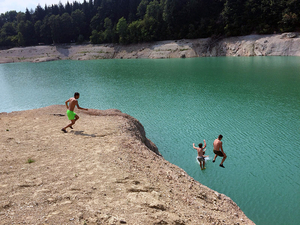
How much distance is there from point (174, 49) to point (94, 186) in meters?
64.4

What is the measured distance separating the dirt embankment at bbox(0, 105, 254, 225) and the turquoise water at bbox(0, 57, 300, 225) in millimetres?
2140

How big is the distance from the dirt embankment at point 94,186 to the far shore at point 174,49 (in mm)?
54212

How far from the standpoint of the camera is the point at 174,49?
66.5m

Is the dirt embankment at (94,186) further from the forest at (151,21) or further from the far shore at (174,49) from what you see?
the forest at (151,21)

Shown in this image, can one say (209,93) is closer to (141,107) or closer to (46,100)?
(141,107)

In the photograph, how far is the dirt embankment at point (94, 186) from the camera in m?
5.36

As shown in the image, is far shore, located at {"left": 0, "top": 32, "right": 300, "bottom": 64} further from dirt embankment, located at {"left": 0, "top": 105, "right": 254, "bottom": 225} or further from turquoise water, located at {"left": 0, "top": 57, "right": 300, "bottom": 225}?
dirt embankment, located at {"left": 0, "top": 105, "right": 254, "bottom": 225}

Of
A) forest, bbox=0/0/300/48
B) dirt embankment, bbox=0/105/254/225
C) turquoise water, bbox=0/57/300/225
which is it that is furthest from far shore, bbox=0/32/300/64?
dirt embankment, bbox=0/105/254/225

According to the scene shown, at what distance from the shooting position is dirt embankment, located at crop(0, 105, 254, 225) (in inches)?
211

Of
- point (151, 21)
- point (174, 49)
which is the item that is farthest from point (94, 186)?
point (151, 21)

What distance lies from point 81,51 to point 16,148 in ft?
264

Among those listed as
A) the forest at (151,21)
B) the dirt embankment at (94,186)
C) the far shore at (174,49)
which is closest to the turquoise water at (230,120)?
the dirt embankment at (94,186)

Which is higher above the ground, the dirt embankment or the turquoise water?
the dirt embankment

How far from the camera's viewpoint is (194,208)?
652 centimetres
